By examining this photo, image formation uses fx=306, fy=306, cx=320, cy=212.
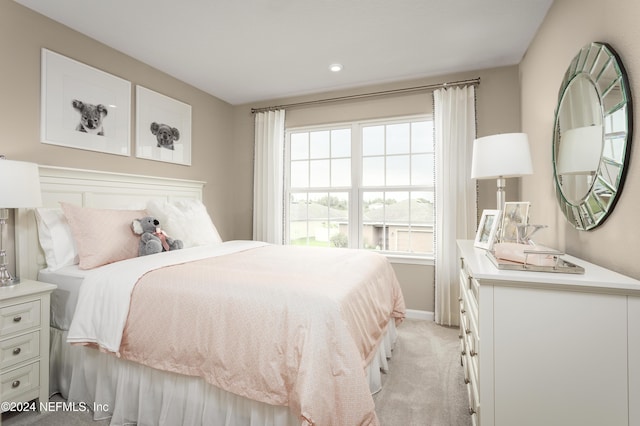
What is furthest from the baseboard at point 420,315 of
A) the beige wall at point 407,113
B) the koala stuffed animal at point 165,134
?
the koala stuffed animal at point 165,134

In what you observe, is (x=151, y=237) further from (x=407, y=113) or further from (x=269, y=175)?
(x=407, y=113)

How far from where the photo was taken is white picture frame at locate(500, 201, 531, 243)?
5.84 feet

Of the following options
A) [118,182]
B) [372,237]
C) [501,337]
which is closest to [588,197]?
[501,337]

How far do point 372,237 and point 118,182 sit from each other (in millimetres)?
2704

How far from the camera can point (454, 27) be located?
248 centimetres

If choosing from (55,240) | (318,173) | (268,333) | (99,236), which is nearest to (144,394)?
(268,333)

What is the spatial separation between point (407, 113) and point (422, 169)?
2.17 ft

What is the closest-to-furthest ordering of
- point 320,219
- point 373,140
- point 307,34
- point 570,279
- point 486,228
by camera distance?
1. point 570,279
2. point 486,228
3. point 307,34
4. point 373,140
5. point 320,219

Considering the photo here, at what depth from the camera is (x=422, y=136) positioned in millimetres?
3516

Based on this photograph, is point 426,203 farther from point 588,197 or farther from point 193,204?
point 193,204

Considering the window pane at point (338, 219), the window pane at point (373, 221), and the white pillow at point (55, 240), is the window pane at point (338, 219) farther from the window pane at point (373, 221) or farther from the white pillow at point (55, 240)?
the white pillow at point (55, 240)

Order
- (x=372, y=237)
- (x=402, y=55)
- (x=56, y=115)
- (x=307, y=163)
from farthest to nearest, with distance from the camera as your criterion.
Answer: (x=307, y=163) → (x=372, y=237) → (x=402, y=55) → (x=56, y=115)

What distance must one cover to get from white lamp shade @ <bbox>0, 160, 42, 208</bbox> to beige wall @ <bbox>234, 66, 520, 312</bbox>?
8.27 ft

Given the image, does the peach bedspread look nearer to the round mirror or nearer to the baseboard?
the round mirror
